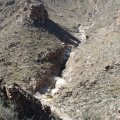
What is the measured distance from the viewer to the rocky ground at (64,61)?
36312 mm

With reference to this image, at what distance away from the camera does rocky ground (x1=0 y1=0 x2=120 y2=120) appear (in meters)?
36.3

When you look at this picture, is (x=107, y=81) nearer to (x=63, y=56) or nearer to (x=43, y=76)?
(x=43, y=76)

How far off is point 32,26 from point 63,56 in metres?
8.37

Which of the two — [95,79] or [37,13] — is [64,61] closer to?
[95,79]

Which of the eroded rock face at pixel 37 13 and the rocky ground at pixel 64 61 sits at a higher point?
the eroded rock face at pixel 37 13

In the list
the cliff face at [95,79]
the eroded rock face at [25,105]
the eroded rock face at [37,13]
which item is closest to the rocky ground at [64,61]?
the cliff face at [95,79]

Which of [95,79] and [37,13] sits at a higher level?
Answer: [37,13]

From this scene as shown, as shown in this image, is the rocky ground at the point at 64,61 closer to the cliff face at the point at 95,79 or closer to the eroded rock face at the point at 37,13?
the cliff face at the point at 95,79

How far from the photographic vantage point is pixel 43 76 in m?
43.3

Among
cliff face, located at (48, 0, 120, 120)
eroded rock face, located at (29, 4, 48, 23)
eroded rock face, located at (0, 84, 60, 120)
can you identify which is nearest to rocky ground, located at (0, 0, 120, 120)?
cliff face, located at (48, 0, 120, 120)

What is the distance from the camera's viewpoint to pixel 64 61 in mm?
49312

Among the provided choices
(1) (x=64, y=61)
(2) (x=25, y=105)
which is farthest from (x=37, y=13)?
(2) (x=25, y=105)

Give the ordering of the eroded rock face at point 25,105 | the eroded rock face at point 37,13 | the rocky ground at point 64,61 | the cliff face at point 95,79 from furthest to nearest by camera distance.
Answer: the eroded rock face at point 37,13
the rocky ground at point 64,61
the cliff face at point 95,79
the eroded rock face at point 25,105

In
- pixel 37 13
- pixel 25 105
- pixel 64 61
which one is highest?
pixel 37 13
